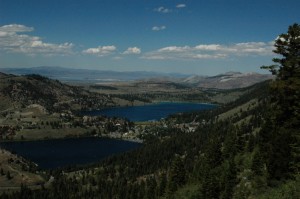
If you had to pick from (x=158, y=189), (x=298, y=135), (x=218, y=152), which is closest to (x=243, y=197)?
(x=298, y=135)

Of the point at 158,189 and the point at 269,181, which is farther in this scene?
the point at 158,189

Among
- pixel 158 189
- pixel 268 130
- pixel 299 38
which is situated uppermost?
pixel 299 38

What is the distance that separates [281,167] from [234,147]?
2762 inches

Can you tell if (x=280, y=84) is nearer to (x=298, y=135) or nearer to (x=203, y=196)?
(x=298, y=135)

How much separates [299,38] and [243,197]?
27844mm

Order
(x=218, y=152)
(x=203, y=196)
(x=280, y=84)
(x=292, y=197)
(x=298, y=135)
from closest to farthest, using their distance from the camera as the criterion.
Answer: (x=292, y=197)
(x=298, y=135)
(x=280, y=84)
(x=203, y=196)
(x=218, y=152)

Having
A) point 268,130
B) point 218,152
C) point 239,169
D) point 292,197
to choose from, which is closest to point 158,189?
point 218,152

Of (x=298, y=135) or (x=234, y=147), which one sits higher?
(x=298, y=135)

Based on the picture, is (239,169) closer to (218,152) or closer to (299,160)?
(218,152)

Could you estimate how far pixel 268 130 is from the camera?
7431 centimetres

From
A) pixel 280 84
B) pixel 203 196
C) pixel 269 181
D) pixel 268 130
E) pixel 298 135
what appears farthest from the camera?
pixel 203 196

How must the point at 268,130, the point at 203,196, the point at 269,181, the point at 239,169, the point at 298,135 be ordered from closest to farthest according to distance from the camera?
the point at 298,135 < the point at 269,181 < the point at 268,130 < the point at 203,196 < the point at 239,169

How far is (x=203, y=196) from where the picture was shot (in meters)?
94.2

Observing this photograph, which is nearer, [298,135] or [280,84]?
[298,135]
